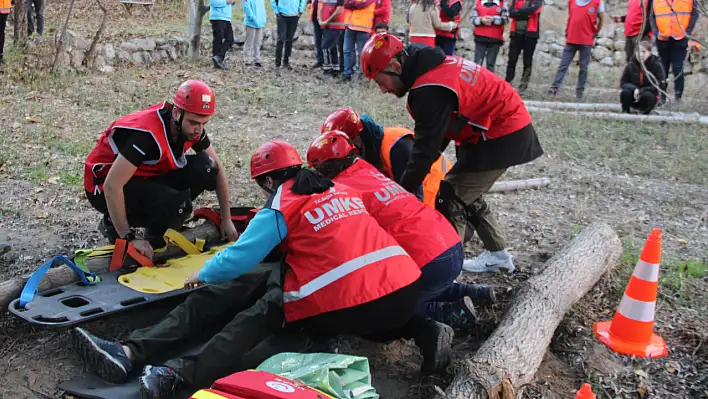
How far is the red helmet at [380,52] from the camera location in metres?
3.64

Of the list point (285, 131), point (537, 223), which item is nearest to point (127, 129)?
point (537, 223)

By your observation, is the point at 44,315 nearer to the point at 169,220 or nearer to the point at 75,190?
the point at 169,220

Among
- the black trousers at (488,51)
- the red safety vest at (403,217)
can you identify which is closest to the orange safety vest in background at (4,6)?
the black trousers at (488,51)

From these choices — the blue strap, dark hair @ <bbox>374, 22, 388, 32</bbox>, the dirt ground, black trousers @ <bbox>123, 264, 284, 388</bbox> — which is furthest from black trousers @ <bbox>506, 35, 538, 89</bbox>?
the blue strap

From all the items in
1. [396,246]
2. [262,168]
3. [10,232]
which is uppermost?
[262,168]

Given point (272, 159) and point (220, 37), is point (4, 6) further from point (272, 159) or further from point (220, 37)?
point (272, 159)

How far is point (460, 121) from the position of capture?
3885 millimetres

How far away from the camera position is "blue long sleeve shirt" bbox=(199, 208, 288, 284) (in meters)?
2.95

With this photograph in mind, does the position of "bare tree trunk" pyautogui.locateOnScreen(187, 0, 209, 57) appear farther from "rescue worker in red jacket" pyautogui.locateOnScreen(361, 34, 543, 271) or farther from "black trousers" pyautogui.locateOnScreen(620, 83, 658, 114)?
"rescue worker in red jacket" pyautogui.locateOnScreen(361, 34, 543, 271)

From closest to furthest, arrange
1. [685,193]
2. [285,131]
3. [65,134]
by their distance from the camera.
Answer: [685,193] < [65,134] < [285,131]

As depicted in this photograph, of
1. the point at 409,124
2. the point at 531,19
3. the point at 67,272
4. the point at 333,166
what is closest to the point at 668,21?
the point at 531,19

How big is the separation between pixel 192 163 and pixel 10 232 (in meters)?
1.57

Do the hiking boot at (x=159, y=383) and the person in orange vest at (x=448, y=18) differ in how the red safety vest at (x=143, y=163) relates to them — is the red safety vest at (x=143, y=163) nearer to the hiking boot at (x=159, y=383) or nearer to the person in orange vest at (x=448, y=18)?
the hiking boot at (x=159, y=383)

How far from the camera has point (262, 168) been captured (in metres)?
3.38
